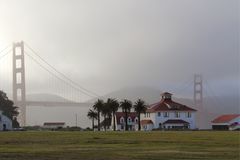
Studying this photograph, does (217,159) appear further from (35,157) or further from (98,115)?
(98,115)

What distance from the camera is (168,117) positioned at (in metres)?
143

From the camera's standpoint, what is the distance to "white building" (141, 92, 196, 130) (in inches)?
5556

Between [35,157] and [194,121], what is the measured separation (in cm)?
12404

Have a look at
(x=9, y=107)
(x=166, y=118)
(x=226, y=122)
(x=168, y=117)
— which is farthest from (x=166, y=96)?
(x=9, y=107)

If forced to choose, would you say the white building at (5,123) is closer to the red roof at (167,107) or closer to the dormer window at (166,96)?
the red roof at (167,107)

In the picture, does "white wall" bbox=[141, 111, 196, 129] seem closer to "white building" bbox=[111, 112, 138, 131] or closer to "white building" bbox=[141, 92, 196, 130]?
"white building" bbox=[141, 92, 196, 130]

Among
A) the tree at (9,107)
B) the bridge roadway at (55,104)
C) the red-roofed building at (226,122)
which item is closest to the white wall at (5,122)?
the bridge roadway at (55,104)

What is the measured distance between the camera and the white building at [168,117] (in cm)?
14112

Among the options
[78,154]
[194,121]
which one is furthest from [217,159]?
[194,121]

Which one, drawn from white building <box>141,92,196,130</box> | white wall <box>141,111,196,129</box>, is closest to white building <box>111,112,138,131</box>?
white building <box>141,92,196,130</box>

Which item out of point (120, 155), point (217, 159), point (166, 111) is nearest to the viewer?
point (217, 159)

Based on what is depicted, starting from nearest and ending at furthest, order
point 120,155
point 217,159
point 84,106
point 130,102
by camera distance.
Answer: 1. point 217,159
2. point 120,155
3. point 130,102
4. point 84,106

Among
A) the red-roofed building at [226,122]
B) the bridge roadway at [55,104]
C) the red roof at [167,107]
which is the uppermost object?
the bridge roadway at [55,104]

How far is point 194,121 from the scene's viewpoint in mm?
148375
